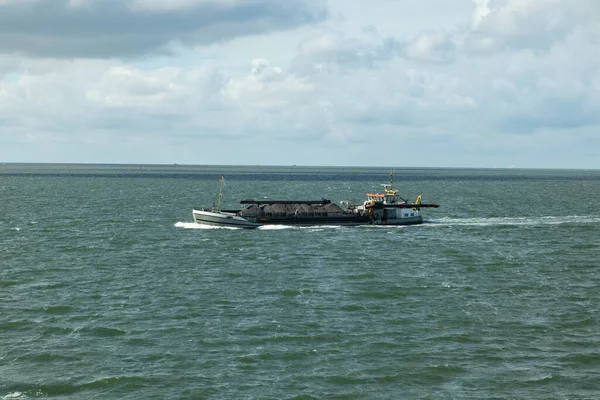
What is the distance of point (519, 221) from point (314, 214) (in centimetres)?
4087

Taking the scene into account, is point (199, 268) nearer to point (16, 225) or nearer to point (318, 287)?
point (318, 287)

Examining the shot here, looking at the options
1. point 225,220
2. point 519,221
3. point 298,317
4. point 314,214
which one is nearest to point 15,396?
point 298,317

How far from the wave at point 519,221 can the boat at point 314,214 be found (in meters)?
6.81

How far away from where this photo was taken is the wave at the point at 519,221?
4601 inches

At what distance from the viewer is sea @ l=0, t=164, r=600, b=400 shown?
125 feet

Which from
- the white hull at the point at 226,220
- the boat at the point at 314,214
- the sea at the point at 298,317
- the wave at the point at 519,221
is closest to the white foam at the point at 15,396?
the sea at the point at 298,317

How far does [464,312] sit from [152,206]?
11579 centimetres

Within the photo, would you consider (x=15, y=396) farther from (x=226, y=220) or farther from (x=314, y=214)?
(x=314, y=214)

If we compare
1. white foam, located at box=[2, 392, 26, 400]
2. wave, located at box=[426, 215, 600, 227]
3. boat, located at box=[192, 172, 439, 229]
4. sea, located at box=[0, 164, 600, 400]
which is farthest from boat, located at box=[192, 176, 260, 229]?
white foam, located at box=[2, 392, 26, 400]

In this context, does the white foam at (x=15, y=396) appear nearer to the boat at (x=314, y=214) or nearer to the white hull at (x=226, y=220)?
the boat at (x=314, y=214)

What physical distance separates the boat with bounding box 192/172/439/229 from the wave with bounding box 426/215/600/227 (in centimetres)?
681

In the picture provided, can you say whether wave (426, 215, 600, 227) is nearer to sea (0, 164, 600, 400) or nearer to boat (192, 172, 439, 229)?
boat (192, 172, 439, 229)

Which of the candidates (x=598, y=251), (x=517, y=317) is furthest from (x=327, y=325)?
(x=598, y=251)

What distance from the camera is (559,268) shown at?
7269 cm
